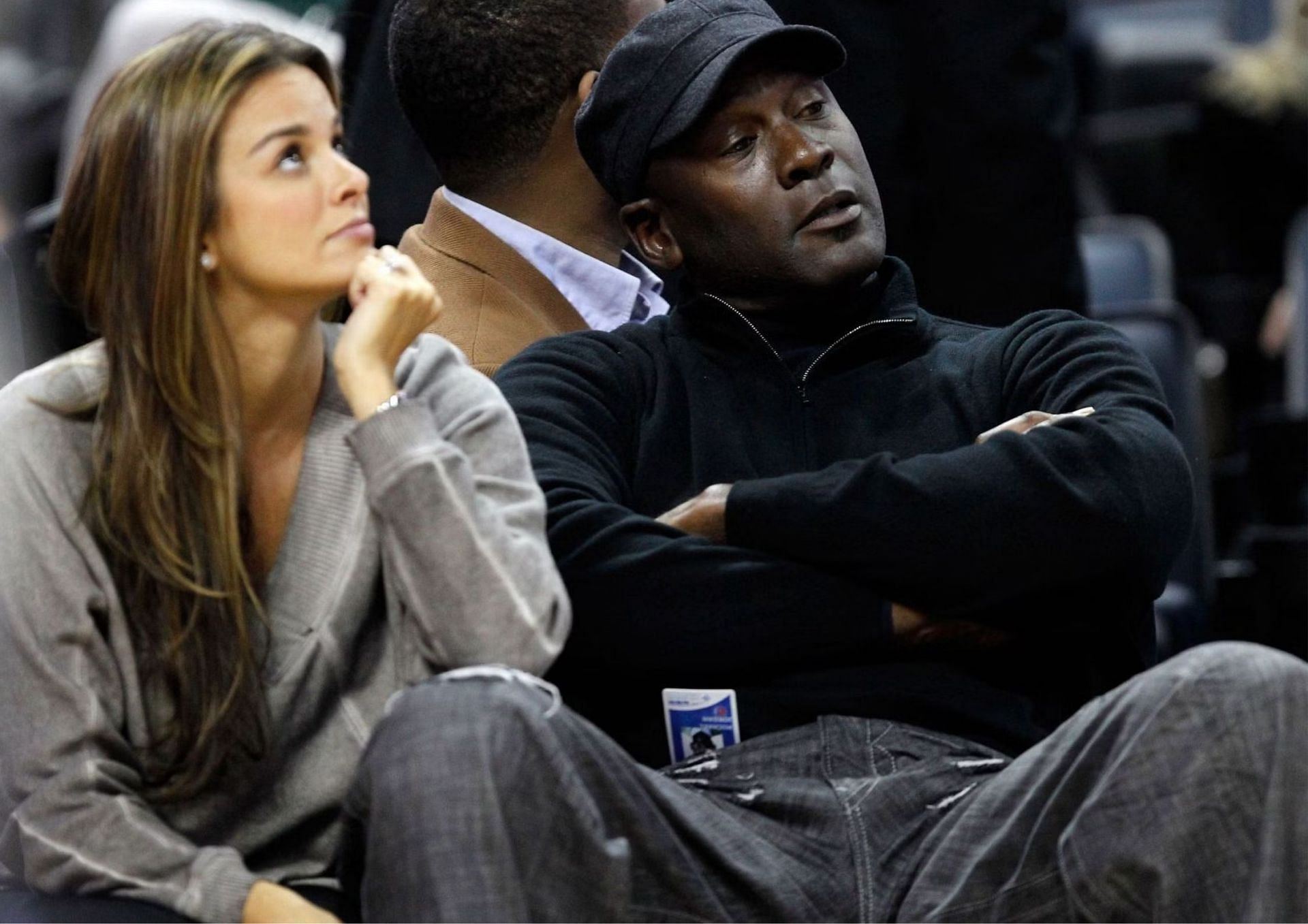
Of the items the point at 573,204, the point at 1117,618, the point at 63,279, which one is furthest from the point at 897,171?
the point at 63,279

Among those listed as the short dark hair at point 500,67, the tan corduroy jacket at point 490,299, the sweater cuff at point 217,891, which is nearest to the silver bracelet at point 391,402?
the sweater cuff at point 217,891

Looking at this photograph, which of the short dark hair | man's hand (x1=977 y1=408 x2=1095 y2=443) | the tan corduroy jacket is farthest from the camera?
the short dark hair

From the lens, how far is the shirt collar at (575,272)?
3143 mm

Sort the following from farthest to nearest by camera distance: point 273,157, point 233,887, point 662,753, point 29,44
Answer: point 29,44
point 662,753
point 273,157
point 233,887

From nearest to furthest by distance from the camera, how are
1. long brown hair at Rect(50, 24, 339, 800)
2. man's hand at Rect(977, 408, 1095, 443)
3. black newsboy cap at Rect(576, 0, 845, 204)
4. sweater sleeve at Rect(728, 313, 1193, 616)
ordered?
long brown hair at Rect(50, 24, 339, 800) → sweater sleeve at Rect(728, 313, 1193, 616) → man's hand at Rect(977, 408, 1095, 443) → black newsboy cap at Rect(576, 0, 845, 204)

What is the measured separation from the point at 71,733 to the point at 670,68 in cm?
111

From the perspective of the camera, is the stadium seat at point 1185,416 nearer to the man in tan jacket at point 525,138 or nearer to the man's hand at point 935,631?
the man in tan jacket at point 525,138

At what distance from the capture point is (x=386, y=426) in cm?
226

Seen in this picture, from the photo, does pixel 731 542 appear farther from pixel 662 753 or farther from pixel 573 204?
pixel 573 204

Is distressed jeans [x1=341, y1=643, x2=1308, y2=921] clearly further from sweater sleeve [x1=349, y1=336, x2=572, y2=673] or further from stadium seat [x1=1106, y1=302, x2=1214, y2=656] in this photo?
stadium seat [x1=1106, y1=302, x2=1214, y2=656]

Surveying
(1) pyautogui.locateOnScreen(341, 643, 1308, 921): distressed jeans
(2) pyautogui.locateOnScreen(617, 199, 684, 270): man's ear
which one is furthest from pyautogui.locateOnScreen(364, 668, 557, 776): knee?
(2) pyautogui.locateOnScreen(617, 199, 684, 270): man's ear

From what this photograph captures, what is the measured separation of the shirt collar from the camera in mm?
3143

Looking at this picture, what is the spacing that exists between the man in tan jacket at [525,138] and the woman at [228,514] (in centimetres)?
68

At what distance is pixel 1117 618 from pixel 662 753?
0.54 meters
